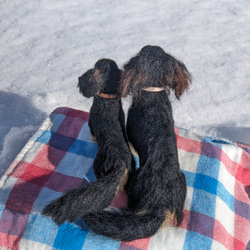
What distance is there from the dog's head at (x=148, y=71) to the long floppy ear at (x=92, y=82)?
0.08 metres

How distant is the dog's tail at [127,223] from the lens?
2.58ft

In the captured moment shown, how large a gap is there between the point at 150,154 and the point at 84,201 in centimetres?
20

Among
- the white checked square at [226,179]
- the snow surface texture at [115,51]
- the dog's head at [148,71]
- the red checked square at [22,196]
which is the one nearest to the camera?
the dog's head at [148,71]

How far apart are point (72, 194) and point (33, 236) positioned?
0.83 ft

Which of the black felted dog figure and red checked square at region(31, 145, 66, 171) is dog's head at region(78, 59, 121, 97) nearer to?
the black felted dog figure

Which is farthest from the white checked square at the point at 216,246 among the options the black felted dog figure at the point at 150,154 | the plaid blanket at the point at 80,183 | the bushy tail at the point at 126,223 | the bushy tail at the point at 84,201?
the bushy tail at the point at 84,201

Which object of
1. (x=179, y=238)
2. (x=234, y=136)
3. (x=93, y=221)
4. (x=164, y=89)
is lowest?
(x=234, y=136)

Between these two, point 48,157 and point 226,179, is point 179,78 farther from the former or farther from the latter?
point 48,157

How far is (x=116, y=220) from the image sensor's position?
811mm

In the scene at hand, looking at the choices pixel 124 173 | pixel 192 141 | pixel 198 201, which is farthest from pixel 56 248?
pixel 192 141

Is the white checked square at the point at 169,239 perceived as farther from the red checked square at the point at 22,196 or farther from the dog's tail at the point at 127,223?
the red checked square at the point at 22,196

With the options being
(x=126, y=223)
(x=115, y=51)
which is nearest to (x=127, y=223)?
(x=126, y=223)

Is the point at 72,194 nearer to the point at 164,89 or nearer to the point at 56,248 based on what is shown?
the point at 56,248

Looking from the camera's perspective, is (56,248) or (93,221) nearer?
(93,221)
